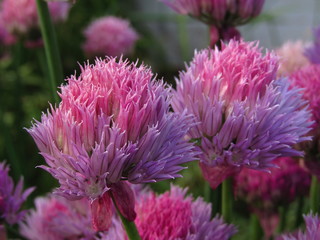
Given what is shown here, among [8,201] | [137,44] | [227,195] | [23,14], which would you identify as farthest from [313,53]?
[137,44]

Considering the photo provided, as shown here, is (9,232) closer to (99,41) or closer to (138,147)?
(138,147)

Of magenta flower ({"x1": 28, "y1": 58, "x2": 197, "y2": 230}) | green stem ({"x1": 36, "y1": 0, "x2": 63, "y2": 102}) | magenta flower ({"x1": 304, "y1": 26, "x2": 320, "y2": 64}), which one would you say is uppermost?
green stem ({"x1": 36, "y1": 0, "x2": 63, "y2": 102})

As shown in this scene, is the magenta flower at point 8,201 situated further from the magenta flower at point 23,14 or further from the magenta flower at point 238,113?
the magenta flower at point 23,14

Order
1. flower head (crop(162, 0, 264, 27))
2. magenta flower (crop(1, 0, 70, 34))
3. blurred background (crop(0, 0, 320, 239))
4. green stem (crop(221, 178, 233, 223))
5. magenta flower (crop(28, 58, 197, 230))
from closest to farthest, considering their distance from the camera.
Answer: magenta flower (crop(28, 58, 197, 230))
green stem (crop(221, 178, 233, 223))
flower head (crop(162, 0, 264, 27))
magenta flower (crop(1, 0, 70, 34))
blurred background (crop(0, 0, 320, 239))

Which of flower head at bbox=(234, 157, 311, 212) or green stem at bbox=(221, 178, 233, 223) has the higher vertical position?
green stem at bbox=(221, 178, 233, 223)

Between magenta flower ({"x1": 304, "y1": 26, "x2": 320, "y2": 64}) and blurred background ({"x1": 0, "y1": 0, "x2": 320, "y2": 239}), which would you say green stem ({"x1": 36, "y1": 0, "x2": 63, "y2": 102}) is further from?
blurred background ({"x1": 0, "y1": 0, "x2": 320, "y2": 239})

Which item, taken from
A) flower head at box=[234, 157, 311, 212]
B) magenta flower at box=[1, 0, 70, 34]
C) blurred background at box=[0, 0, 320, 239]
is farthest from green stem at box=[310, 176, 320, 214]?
magenta flower at box=[1, 0, 70, 34]

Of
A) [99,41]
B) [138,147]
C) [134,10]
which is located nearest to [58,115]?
[138,147]
